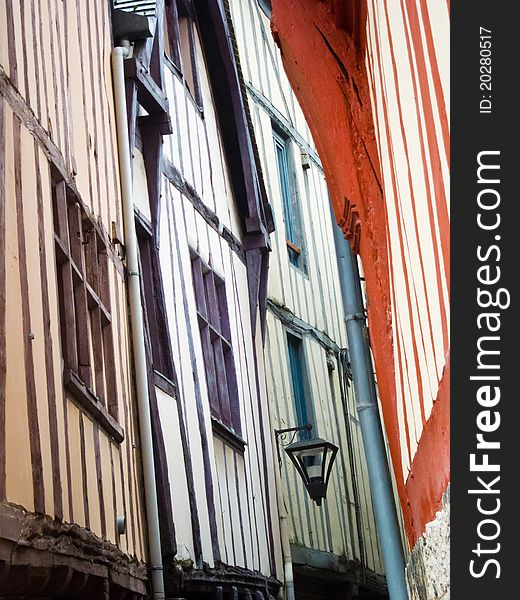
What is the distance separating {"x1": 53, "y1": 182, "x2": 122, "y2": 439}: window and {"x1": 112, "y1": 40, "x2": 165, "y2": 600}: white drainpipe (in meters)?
0.44

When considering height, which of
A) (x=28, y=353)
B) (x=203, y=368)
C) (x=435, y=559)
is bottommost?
(x=435, y=559)

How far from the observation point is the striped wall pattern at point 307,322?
1164 centimetres

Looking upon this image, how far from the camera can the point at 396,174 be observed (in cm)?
360

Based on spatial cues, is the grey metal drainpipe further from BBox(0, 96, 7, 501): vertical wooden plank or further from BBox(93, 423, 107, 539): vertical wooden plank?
BBox(0, 96, 7, 501): vertical wooden plank

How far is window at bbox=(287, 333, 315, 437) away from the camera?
1236cm

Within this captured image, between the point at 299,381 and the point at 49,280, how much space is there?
7974mm

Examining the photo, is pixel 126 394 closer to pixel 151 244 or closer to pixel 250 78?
pixel 151 244

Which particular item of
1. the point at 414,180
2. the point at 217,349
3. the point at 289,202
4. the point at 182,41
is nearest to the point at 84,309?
the point at 414,180

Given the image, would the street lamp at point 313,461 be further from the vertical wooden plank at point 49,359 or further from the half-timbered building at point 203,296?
the vertical wooden plank at point 49,359

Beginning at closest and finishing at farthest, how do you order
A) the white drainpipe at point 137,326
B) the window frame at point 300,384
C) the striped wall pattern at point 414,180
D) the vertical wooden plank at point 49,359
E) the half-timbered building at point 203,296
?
the striped wall pattern at point 414,180 → the vertical wooden plank at point 49,359 → the white drainpipe at point 137,326 → the half-timbered building at point 203,296 → the window frame at point 300,384

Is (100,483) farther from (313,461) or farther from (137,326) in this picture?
(313,461)

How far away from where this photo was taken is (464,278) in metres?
1.97

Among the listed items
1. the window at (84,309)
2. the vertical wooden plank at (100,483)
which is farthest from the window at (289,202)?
the vertical wooden plank at (100,483)

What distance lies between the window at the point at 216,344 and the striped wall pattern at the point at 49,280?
6.34ft
